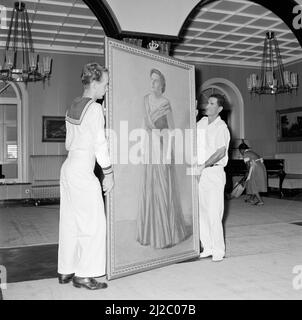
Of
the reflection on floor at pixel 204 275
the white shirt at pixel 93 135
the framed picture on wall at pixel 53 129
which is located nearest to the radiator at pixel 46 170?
the framed picture on wall at pixel 53 129

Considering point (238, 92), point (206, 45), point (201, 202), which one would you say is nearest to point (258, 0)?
point (201, 202)

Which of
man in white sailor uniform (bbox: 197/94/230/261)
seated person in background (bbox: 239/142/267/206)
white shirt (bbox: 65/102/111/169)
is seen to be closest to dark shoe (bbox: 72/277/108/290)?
white shirt (bbox: 65/102/111/169)

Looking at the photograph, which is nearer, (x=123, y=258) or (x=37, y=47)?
(x=123, y=258)

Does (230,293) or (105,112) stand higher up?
(105,112)

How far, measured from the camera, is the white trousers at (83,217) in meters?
3.31

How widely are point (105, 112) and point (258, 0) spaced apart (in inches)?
136

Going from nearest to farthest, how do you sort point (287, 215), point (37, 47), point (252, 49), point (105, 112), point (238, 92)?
point (105, 112) < point (287, 215) < point (37, 47) < point (252, 49) < point (238, 92)

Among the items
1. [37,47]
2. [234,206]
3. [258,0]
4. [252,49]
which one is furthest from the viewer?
[252,49]

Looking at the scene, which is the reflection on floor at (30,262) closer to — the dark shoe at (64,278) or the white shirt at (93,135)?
the dark shoe at (64,278)

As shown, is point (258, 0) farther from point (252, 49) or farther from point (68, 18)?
point (252, 49)

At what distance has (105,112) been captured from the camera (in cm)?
356

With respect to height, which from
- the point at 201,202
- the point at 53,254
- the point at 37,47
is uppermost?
the point at 37,47

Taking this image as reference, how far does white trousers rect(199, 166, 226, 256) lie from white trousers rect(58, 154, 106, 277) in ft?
4.44

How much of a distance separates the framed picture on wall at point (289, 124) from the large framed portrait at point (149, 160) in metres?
9.12
